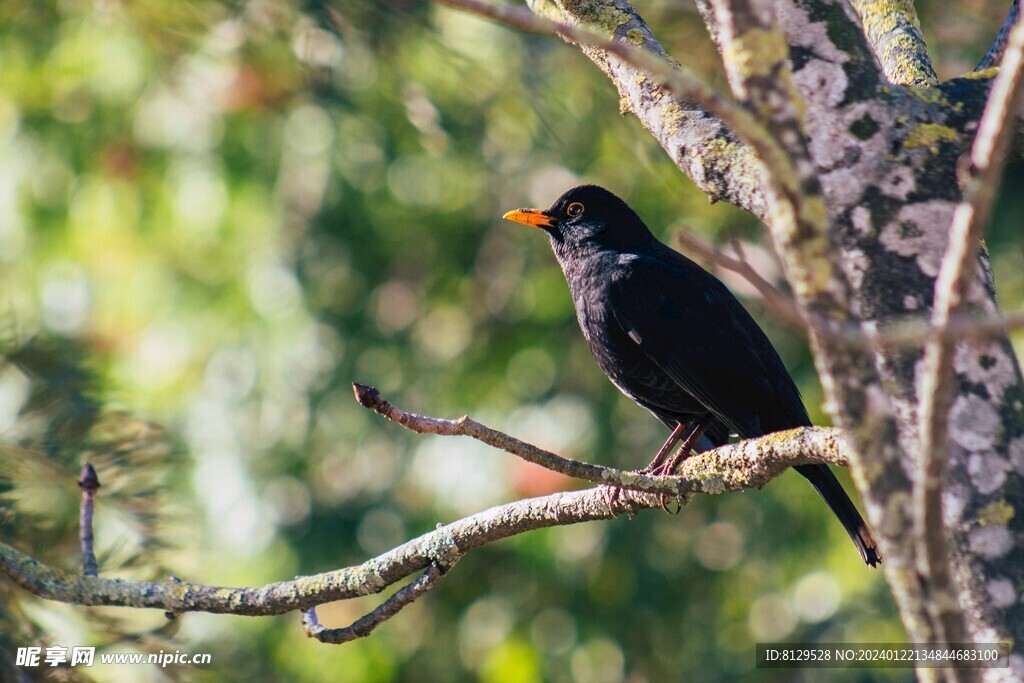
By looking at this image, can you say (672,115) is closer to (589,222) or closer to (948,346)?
(948,346)

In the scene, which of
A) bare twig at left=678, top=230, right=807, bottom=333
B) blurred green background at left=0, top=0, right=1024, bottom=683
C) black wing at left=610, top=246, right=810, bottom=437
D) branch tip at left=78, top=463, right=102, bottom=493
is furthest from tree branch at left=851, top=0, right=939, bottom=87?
branch tip at left=78, top=463, right=102, bottom=493

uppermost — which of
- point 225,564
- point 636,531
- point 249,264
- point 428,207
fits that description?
point 428,207

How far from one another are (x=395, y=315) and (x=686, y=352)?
3.39 m

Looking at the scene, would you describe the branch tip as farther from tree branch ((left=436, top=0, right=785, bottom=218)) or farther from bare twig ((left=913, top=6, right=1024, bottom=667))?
bare twig ((left=913, top=6, right=1024, bottom=667))

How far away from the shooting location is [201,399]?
6.73 metres

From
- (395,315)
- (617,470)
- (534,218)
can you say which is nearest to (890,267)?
(617,470)

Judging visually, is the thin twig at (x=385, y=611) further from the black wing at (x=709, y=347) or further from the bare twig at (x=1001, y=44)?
the bare twig at (x=1001, y=44)

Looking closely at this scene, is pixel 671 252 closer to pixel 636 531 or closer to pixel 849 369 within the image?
pixel 636 531

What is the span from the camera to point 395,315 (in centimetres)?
663

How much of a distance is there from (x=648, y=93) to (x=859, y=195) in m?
0.72

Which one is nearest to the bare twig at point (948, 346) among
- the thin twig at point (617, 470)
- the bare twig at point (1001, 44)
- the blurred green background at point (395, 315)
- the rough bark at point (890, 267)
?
the rough bark at point (890, 267)

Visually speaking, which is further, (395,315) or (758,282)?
(395,315)

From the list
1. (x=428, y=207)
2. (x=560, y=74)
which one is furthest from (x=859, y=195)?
(x=428, y=207)

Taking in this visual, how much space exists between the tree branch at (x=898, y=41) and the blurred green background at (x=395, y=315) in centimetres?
165
